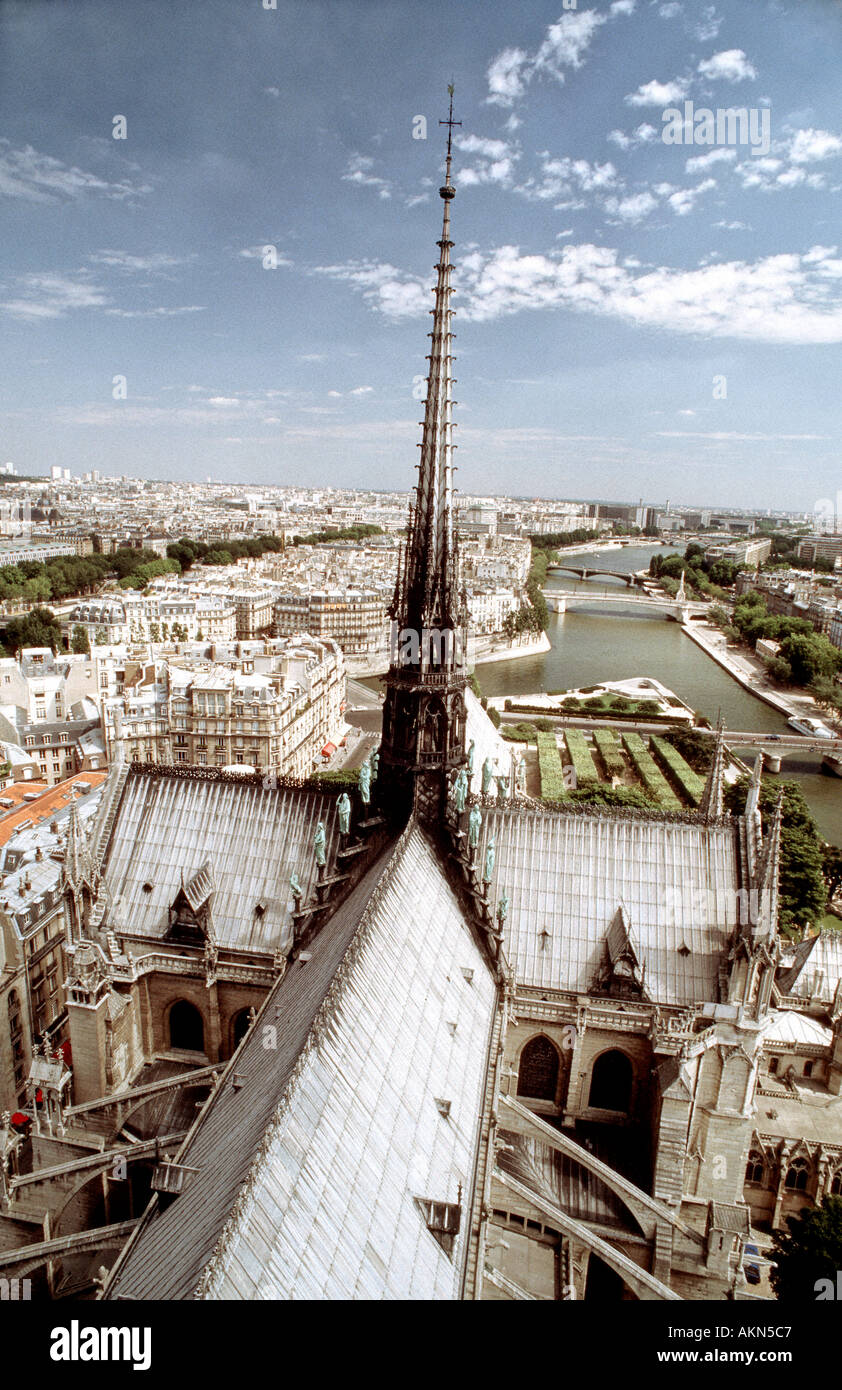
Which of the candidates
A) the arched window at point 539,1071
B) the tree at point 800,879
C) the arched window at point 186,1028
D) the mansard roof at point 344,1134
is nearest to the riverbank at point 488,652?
the tree at point 800,879

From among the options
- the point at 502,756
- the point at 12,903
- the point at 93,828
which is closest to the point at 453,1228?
the point at 93,828

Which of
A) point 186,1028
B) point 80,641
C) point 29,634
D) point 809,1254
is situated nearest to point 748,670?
point 80,641

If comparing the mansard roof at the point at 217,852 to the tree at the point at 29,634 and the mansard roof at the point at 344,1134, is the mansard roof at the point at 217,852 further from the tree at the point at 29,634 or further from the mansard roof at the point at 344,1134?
the tree at the point at 29,634
